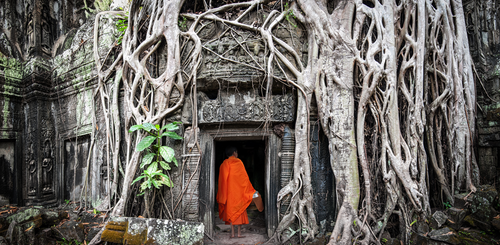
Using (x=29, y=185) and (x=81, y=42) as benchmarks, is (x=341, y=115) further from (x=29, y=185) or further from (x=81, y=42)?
(x=29, y=185)

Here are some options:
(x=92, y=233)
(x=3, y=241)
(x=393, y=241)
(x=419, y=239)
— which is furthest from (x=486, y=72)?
(x=3, y=241)

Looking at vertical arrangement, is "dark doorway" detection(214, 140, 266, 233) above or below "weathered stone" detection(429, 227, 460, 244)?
above

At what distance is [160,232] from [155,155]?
114 centimetres

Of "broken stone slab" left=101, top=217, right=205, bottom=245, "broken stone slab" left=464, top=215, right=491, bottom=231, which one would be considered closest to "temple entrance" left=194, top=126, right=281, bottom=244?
"broken stone slab" left=101, top=217, right=205, bottom=245

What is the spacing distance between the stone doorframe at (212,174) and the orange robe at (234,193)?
21 cm

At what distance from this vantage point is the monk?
3.55 meters

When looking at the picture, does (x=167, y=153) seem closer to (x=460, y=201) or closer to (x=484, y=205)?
(x=484, y=205)

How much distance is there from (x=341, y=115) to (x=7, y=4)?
6447 mm

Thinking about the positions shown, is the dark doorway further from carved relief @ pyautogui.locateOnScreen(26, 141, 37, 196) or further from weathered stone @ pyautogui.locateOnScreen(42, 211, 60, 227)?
carved relief @ pyautogui.locateOnScreen(26, 141, 37, 196)

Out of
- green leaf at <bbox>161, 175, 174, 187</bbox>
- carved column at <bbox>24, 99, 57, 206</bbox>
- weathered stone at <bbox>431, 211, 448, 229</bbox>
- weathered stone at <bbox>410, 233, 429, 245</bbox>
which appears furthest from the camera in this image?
carved column at <bbox>24, 99, 57, 206</bbox>

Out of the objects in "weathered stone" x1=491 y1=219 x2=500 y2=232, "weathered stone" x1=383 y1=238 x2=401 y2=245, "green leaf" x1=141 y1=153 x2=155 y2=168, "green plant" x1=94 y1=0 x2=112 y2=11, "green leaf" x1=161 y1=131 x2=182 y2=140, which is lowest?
"weathered stone" x1=383 y1=238 x2=401 y2=245

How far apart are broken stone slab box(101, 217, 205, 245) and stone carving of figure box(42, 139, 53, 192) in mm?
3038

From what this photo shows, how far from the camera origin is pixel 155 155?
3.34 meters

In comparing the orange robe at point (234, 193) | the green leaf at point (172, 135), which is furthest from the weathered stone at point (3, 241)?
the orange robe at point (234, 193)
